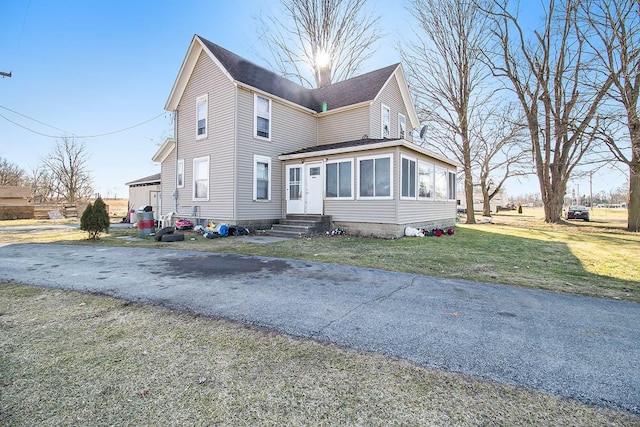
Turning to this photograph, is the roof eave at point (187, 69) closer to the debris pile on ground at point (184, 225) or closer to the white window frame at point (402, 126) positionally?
the debris pile on ground at point (184, 225)

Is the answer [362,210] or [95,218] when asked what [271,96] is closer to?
[362,210]

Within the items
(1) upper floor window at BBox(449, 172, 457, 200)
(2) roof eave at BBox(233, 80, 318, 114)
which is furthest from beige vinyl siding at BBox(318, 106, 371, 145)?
(1) upper floor window at BBox(449, 172, 457, 200)

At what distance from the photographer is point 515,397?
200cm

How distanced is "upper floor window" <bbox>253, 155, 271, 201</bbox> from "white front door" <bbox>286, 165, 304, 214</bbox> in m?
0.89

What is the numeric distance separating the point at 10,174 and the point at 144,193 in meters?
31.4

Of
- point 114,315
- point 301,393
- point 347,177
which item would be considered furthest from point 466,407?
point 347,177

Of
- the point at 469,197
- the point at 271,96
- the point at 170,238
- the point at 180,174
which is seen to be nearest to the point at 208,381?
the point at 170,238

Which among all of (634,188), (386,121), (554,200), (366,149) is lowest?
(554,200)

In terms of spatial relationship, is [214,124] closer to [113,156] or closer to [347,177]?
[347,177]

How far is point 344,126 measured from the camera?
15.1 m

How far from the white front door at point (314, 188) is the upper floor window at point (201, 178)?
4.49m

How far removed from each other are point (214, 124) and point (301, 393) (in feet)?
42.4

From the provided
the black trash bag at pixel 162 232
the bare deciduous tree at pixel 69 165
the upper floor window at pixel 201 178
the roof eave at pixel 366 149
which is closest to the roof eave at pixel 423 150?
the roof eave at pixel 366 149

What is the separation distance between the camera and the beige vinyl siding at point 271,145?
40.1ft
